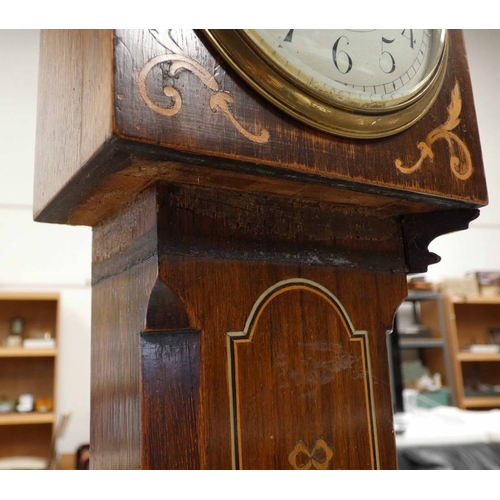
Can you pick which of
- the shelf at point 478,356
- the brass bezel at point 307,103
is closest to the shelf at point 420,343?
the shelf at point 478,356

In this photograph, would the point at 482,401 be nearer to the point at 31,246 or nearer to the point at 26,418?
the point at 26,418

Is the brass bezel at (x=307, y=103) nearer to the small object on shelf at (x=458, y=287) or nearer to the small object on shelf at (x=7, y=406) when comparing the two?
the small object on shelf at (x=7, y=406)

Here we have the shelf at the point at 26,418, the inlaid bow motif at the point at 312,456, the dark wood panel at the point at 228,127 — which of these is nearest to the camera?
the dark wood panel at the point at 228,127

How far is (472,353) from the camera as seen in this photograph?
4047mm

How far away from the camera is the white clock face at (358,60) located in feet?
1.57

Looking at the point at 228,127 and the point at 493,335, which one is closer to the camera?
the point at 228,127

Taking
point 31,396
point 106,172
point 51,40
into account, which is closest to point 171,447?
point 106,172

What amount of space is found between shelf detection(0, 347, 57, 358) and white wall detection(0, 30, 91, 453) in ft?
1.23

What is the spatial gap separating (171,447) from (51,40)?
0.42 metres

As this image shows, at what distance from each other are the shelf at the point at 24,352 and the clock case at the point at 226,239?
8.76 feet

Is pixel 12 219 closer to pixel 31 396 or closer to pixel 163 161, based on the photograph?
pixel 31 396

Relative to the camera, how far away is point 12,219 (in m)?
3.38

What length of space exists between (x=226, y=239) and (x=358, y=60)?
210mm

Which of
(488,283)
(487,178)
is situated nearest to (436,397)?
(488,283)
